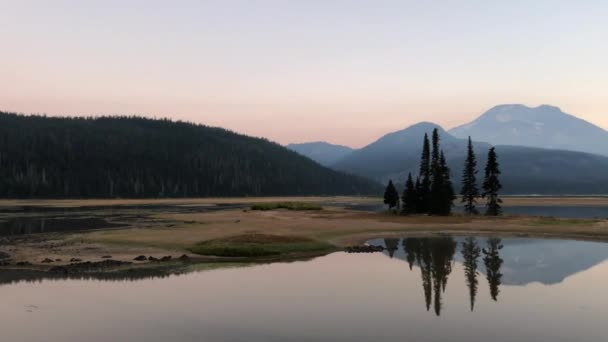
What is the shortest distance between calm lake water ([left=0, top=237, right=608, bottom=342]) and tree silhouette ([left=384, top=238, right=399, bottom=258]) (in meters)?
6.39

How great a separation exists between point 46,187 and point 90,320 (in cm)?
19258

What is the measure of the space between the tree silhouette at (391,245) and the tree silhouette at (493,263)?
7888 millimetres

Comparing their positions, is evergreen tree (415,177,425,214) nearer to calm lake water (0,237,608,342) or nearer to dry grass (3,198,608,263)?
dry grass (3,198,608,263)

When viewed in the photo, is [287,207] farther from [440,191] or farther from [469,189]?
[469,189]

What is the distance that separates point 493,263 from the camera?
36719mm

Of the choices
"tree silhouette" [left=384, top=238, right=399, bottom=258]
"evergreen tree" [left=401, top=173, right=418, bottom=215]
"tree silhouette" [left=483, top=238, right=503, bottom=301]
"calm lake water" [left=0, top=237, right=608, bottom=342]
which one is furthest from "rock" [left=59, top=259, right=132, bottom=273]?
"evergreen tree" [left=401, top=173, right=418, bottom=215]

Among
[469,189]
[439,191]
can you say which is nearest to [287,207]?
[439,191]

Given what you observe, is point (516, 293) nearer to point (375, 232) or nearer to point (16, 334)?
point (16, 334)

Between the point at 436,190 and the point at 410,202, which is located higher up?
the point at 436,190

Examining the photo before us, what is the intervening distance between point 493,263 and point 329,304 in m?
18.9

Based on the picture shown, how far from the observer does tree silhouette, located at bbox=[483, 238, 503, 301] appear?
2745 cm

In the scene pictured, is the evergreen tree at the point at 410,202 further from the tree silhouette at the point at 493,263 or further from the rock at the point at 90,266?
the rock at the point at 90,266

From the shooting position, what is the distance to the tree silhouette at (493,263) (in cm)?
2745

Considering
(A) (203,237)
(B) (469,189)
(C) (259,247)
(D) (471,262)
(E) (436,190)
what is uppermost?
(B) (469,189)
